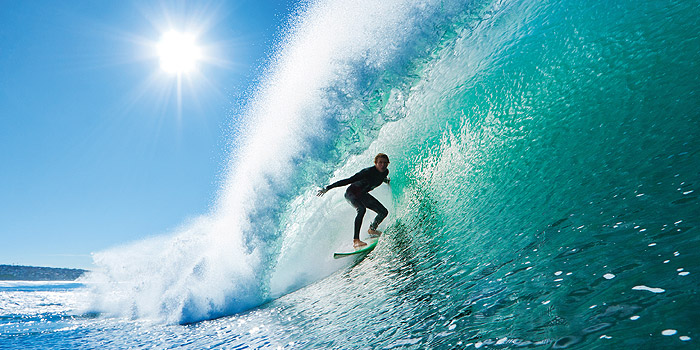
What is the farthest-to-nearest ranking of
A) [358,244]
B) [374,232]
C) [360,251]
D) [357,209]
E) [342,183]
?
[374,232] < [357,209] < [358,244] < [360,251] < [342,183]

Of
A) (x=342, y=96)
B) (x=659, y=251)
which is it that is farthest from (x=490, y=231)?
(x=342, y=96)

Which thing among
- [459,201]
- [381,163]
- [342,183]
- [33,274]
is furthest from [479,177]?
[33,274]

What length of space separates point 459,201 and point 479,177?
51cm

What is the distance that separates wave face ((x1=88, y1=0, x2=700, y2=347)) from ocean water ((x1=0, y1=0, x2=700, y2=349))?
0.02 meters

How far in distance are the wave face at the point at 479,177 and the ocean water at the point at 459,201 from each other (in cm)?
2

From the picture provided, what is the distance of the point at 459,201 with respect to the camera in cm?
530

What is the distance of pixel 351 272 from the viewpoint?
540cm

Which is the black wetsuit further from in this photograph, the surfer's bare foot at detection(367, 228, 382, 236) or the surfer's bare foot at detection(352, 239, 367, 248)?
the surfer's bare foot at detection(367, 228, 382, 236)

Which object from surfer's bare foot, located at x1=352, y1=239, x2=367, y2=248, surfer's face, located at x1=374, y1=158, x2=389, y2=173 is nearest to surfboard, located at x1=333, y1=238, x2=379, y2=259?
surfer's bare foot, located at x1=352, y1=239, x2=367, y2=248

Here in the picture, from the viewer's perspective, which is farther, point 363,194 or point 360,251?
point 363,194

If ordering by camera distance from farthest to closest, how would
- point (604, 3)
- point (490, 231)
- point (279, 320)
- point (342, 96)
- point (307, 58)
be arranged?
point (307, 58) < point (342, 96) < point (604, 3) < point (279, 320) < point (490, 231)

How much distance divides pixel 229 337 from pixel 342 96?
13.8 feet

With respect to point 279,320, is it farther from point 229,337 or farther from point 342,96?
point 342,96

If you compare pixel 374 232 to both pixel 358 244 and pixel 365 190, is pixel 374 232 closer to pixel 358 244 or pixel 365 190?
pixel 358 244
